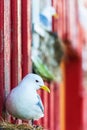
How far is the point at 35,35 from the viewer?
6.00m

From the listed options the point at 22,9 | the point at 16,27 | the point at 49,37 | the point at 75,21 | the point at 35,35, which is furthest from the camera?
the point at 75,21

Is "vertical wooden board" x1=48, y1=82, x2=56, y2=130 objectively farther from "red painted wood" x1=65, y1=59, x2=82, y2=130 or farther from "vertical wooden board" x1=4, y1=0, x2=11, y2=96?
"vertical wooden board" x1=4, y1=0, x2=11, y2=96

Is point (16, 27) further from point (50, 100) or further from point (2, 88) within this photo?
point (50, 100)

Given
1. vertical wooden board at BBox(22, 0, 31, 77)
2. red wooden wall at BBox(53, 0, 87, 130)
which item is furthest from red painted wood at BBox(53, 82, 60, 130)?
vertical wooden board at BBox(22, 0, 31, 77)

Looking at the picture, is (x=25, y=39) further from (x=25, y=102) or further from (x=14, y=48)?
(x=25, y=102)

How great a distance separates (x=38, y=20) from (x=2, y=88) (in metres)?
Answer: 2.21

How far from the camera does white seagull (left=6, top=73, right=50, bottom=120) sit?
3.60m

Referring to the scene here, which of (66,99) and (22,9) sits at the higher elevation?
(22,9)

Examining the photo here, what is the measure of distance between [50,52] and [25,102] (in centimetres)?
349

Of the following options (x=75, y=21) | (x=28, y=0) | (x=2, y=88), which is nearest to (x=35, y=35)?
(x=28, y=0)

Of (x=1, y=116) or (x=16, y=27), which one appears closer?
(x=1, y=116)

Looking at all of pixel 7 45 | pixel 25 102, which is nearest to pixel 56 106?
pixel 7 45

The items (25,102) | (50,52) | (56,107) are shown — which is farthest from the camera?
(56,107)

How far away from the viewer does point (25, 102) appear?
3605 mm
